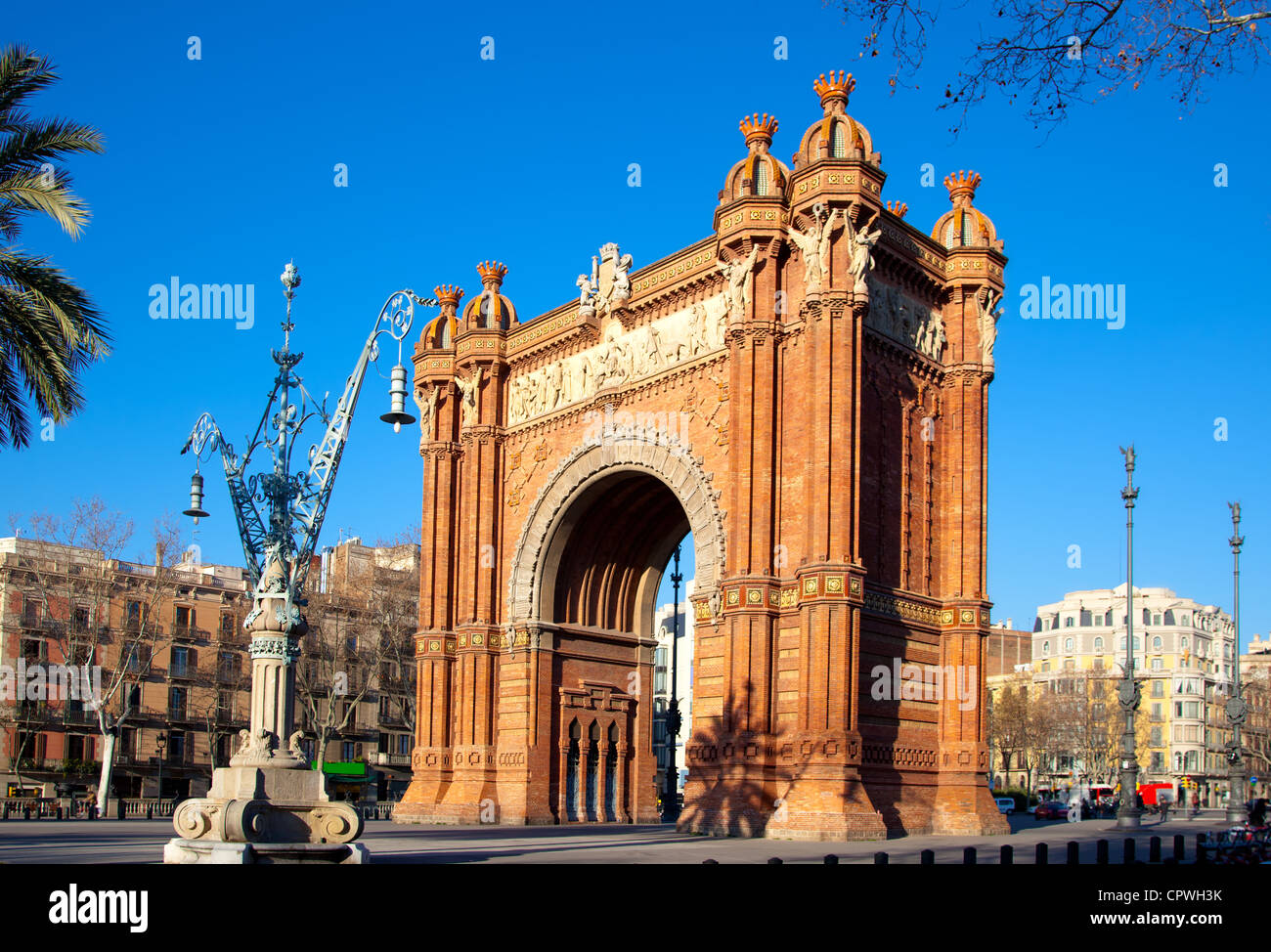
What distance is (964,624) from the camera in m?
31.7

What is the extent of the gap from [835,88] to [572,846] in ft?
61.0

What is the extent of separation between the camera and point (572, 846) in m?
25.2

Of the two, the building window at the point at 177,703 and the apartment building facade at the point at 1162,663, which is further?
the apartment building facade at the point at 1162,663

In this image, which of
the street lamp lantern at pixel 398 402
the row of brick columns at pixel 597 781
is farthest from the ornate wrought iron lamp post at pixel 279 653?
the row of brick columns at pixel 597 781

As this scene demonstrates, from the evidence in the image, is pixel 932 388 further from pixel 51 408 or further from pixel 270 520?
pixel 51 408

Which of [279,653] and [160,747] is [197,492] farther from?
[160,747]

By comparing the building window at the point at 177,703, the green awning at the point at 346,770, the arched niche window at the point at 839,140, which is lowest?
the green awning at the point at 346,770

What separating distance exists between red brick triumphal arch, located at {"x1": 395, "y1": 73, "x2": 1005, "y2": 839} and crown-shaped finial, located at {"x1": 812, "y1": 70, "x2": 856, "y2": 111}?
0.17 feet

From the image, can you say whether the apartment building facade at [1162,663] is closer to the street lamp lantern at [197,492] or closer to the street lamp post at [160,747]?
the street lamp post at [160,747]

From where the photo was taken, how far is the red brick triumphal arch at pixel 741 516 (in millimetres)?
28797

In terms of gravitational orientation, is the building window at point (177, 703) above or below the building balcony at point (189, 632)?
below

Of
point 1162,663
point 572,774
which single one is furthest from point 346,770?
point 1162,663

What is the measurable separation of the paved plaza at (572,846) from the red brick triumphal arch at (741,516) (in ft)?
5.75
